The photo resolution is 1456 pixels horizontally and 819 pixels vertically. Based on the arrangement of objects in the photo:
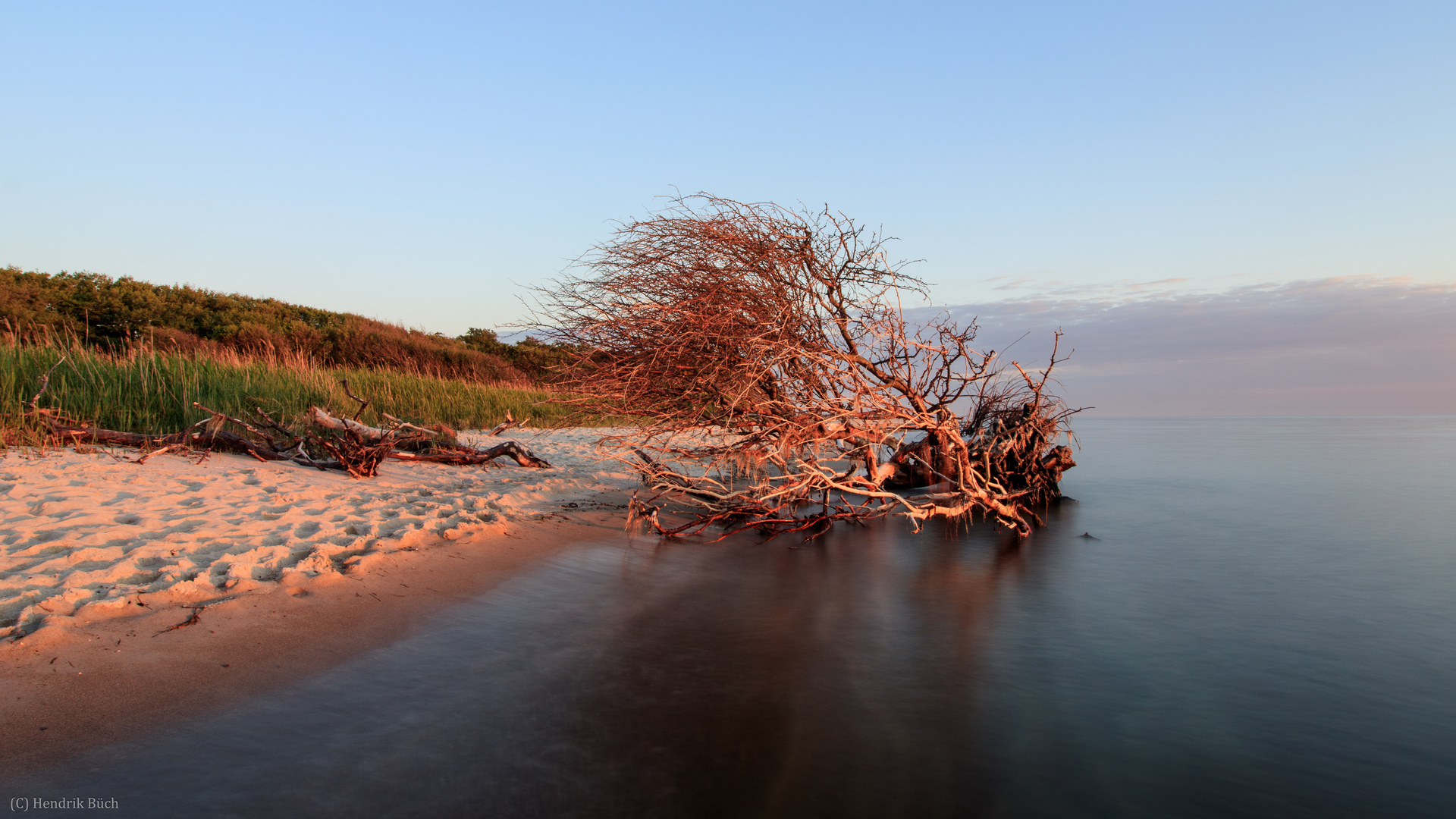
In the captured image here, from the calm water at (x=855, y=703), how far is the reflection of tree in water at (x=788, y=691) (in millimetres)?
17

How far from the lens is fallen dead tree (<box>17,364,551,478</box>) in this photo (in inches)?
289

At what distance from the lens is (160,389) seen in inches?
352

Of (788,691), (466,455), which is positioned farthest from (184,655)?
(466,455)

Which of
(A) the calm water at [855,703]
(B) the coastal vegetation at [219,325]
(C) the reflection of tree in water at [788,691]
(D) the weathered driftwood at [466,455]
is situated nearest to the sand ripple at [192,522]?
(D) the weathered driftwood at [466,455]

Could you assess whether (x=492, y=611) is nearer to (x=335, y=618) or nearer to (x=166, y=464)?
(x=335, y=618)

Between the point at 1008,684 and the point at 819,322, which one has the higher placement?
the point at 819,322

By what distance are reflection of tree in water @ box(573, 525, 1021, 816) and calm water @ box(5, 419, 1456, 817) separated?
0.02 m

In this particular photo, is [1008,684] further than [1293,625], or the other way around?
[1293,625]

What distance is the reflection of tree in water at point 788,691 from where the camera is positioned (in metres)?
2.97

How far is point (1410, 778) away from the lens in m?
3.42

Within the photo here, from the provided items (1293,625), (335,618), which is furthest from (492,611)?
(1293,625)

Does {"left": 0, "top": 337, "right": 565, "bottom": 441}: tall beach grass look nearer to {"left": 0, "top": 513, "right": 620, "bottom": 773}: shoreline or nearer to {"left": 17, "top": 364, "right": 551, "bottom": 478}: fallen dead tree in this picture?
{"left": 17, "top": 364, "right": 551, "bottom": 478}: fallen dead tree

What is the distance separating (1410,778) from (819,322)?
550cm

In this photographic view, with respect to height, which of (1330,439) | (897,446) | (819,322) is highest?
(819,322)
